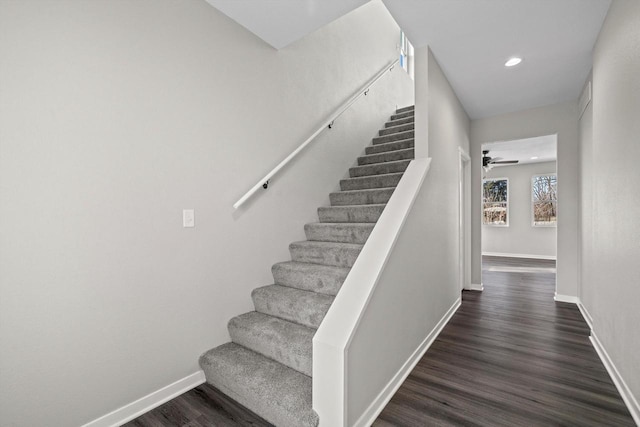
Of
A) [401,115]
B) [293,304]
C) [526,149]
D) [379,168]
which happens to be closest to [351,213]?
[379,168]

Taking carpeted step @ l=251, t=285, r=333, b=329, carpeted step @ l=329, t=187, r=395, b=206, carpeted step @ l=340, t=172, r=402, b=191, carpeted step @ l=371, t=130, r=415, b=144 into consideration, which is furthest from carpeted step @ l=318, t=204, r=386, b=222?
carpeted step @ l=371, t=130, r=415, b=144

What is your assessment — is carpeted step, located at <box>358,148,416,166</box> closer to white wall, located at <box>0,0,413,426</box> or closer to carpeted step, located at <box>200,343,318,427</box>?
white wall, located at <box>0,0,413,426</box>

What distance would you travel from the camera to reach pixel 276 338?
1.96 metres

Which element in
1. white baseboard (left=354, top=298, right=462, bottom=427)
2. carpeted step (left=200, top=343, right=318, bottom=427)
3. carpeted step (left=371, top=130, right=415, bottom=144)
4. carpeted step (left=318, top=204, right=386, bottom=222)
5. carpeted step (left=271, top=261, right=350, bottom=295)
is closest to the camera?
carpeted step (left=200, top=343, right=318, bottom=427)

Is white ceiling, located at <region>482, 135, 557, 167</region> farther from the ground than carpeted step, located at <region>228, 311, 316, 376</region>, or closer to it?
farther from the ground

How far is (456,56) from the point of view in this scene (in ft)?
9.53

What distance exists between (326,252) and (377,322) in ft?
2.84

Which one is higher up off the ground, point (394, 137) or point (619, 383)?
point (394, 137)

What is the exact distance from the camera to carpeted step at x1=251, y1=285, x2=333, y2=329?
2.05 meters

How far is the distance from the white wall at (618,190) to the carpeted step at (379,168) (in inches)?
66.3

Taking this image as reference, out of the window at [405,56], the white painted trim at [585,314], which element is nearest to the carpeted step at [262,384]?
the white painted trim at [585,314]

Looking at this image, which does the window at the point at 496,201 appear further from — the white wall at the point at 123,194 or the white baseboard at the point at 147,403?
the white baseboard at the point at 147,403

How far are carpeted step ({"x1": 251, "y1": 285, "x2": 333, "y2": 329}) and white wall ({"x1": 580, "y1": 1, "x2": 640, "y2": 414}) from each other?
1.84 metres

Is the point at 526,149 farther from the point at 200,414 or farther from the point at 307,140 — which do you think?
the point at 200,414
